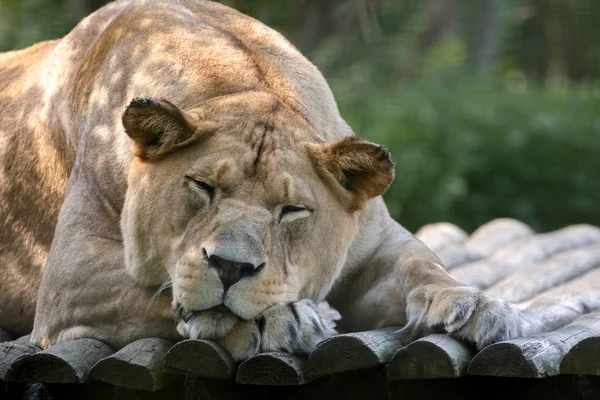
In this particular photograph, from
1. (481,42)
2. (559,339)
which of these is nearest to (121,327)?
(559,339)

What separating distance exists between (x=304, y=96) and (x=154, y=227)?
892 millimetres

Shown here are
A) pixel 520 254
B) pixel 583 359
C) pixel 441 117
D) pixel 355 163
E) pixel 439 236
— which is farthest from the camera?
pixel 441 117

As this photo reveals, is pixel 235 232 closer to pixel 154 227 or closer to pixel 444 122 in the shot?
pixel 154 227

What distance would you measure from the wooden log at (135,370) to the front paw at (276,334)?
0.77ft

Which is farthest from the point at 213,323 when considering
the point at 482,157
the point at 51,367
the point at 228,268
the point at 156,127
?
the point at 482,157

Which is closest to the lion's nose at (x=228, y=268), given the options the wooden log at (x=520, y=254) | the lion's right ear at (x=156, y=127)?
the lion's right ear at (x=156, y=127)

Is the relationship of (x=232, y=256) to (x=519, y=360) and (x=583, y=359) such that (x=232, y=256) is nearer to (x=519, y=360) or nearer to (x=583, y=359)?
(x=519, y=360)

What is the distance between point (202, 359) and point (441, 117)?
7635mm

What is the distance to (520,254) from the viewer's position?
661cm

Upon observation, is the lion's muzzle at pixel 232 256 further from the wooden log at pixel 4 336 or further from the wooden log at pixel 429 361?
the wooden log at pixel 4 336

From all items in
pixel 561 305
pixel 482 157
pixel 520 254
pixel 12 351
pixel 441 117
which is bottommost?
pixel 482 157

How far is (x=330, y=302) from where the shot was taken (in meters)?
4.48

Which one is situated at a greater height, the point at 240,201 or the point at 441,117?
the point at 240,201

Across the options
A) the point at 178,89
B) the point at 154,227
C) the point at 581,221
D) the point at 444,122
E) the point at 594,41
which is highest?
the point at 178,89
